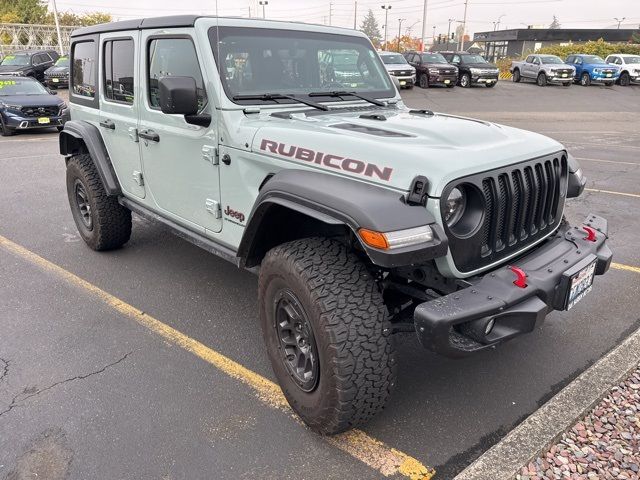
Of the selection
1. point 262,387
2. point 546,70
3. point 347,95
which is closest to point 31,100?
point 347,95

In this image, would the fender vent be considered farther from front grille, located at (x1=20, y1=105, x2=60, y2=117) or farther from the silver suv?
front grille, located at (x1=20, y1=105, x2=60, y2=117)

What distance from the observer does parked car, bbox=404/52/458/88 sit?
932 inches

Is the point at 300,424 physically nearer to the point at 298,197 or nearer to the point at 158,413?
the point at 158,413

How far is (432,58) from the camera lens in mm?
24797

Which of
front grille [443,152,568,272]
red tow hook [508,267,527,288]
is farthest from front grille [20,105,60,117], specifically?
red tow hook [508,267,527,288]

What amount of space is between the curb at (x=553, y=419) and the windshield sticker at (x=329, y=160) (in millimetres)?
1360

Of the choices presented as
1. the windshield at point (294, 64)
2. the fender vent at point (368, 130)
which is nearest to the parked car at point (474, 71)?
the windshield at point (294, 64)

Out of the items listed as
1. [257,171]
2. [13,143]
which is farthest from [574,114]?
[257,171]

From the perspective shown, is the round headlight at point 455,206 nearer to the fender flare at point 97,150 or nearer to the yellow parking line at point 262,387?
the yellow parking line at point 262,387

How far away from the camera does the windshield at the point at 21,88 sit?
43.9 feet

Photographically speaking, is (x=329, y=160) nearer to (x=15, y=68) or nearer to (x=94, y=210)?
(x=94, y=210)

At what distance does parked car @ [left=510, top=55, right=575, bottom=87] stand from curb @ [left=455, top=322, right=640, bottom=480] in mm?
26310

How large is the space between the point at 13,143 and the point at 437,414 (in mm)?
12671

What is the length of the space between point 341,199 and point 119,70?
9.20 feet
